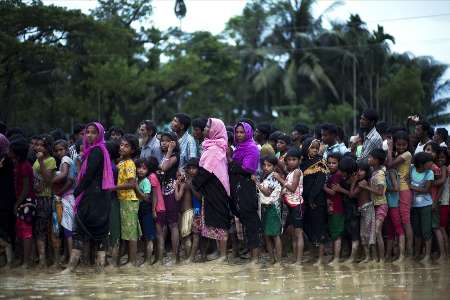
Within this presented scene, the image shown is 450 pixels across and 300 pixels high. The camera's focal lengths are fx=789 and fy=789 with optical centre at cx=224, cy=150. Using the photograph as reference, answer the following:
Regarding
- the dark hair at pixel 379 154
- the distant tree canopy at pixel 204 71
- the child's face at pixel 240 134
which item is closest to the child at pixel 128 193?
the child's face at pixel 240 134

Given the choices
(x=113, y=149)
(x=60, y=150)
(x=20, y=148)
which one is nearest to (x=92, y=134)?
(x=113, y=149)

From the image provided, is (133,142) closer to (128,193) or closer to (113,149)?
(113,149)

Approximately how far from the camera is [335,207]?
34.1 ft

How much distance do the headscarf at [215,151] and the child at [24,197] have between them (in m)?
2.18

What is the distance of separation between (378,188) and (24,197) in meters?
→ 4.49

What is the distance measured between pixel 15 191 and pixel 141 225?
5.41ft

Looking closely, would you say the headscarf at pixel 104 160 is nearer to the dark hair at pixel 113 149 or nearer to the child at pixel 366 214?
the dark hair at pixel 113 149

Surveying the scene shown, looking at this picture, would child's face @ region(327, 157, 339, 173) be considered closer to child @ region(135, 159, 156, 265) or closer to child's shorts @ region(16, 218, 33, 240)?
child @ region(135, 159, 156, 265)

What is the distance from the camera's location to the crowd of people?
972cm

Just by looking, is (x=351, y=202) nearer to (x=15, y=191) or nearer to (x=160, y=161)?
(x=160, y=161)

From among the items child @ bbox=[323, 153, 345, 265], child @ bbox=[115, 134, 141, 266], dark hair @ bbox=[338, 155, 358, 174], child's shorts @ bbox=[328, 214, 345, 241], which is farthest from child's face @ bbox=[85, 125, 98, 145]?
child's shorts @ bbox=[328, 214, 345, 241]

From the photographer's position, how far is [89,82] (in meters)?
37.9

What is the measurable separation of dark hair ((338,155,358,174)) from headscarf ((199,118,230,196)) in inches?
59.4

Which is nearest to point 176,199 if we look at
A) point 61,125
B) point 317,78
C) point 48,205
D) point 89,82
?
point 48,205
